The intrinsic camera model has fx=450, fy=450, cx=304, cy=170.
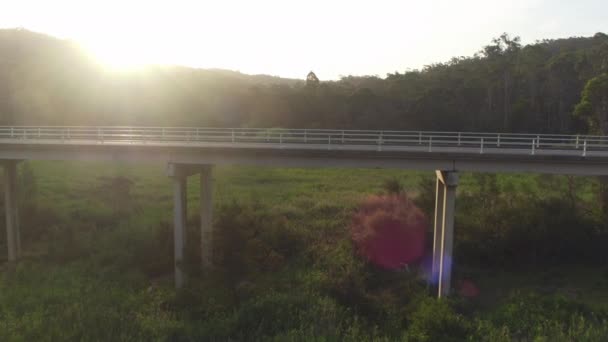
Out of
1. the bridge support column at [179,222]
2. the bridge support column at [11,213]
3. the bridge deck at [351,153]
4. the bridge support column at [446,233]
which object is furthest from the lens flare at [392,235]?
the bridge support column at [11,213]

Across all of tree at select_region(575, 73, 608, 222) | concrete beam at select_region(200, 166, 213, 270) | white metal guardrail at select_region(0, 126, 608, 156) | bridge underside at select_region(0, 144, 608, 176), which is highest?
tree at select_region(575, 73, 608, 222)

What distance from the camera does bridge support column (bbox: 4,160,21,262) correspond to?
1155 inches

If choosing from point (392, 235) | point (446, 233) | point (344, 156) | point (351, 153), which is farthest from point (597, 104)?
point (344, 156)

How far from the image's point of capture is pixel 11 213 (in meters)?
29.5

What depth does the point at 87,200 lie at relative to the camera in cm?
4159

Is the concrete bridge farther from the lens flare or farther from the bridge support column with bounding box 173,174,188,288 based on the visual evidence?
the lens flare

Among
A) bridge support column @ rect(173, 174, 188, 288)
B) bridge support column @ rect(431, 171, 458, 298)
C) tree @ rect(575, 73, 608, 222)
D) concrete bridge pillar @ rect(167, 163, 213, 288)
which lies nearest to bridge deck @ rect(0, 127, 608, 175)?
bridge support column @ rect(431, 171, 458, 298)

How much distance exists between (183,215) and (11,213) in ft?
42.3

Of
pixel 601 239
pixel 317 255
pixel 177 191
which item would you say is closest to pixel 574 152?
pixel 601 239

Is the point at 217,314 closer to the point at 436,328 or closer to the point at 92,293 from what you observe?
the point at 92,293

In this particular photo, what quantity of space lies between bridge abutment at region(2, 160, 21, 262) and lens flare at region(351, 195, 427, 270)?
22228mm

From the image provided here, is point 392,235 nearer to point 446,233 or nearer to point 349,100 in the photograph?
point 446,233

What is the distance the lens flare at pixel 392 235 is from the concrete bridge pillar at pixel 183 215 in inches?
361

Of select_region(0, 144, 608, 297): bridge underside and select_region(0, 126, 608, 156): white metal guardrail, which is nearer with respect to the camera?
A: select_region(0, 126, 608, 156): white metal guardrail
